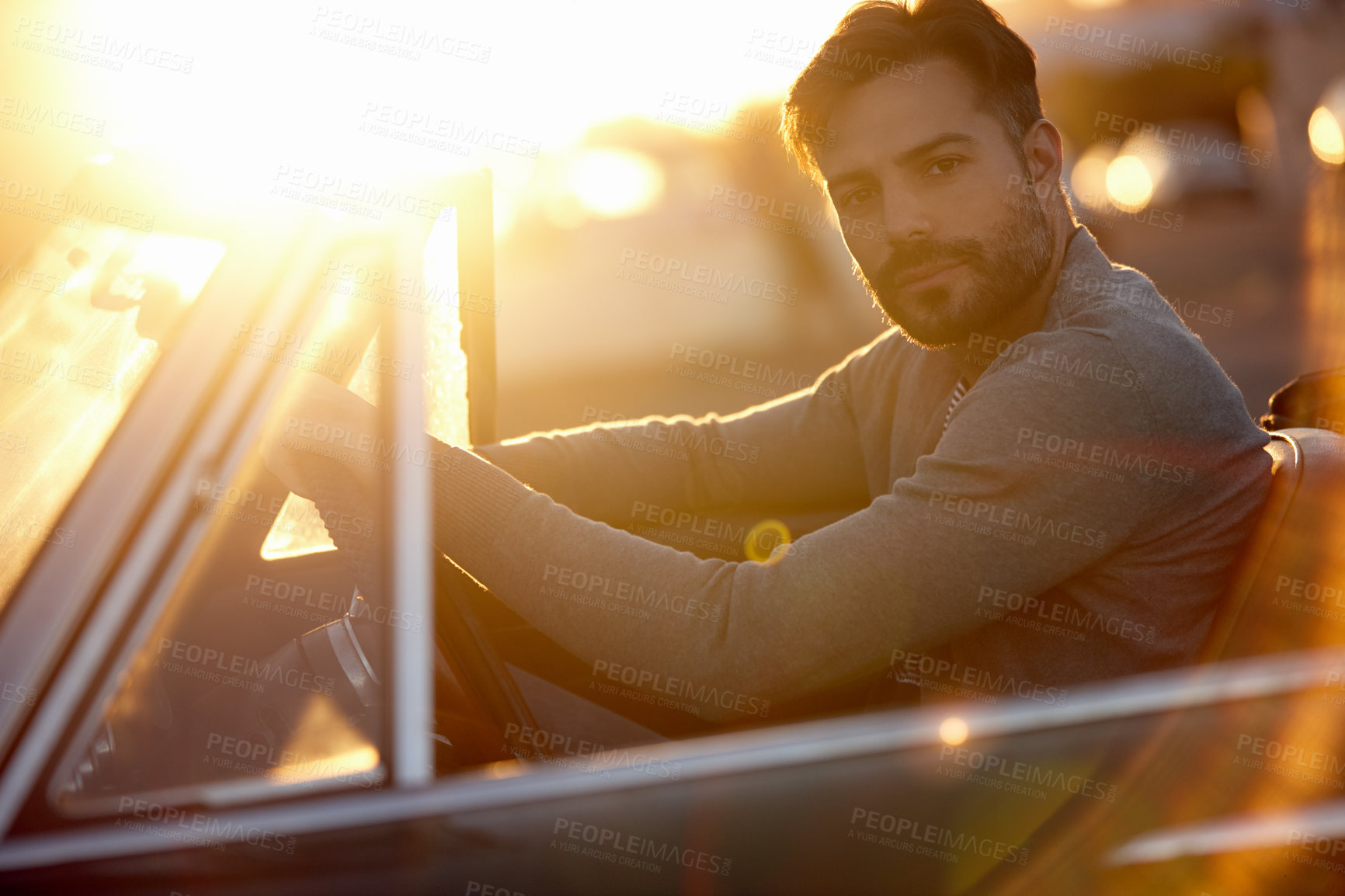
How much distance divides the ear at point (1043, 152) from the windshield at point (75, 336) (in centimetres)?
157

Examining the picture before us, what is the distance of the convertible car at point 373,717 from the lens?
106 centimetres

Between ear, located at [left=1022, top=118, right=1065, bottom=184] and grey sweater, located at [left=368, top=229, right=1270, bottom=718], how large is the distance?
16.5 inches

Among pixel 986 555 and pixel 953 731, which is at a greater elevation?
pixel 986 555

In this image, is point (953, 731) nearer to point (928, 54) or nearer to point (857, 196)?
point (857, 196)

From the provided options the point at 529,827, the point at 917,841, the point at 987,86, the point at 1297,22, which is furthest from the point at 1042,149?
the point at 1297,22

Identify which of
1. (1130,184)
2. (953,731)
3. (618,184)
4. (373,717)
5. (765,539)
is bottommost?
(373,717)

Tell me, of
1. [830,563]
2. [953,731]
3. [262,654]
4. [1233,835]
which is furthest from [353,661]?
[1233,835]

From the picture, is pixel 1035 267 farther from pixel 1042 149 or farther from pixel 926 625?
pixel 926 625

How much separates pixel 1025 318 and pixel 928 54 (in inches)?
22.0

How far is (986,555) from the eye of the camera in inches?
59.5

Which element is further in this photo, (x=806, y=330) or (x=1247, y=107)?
(x=1247, y=107)

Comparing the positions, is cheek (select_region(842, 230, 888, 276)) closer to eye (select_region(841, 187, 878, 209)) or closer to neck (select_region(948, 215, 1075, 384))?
eye (select_region(841, 187, 878, 209))

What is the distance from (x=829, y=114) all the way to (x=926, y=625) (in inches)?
44.9

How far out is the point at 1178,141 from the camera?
1708cm
